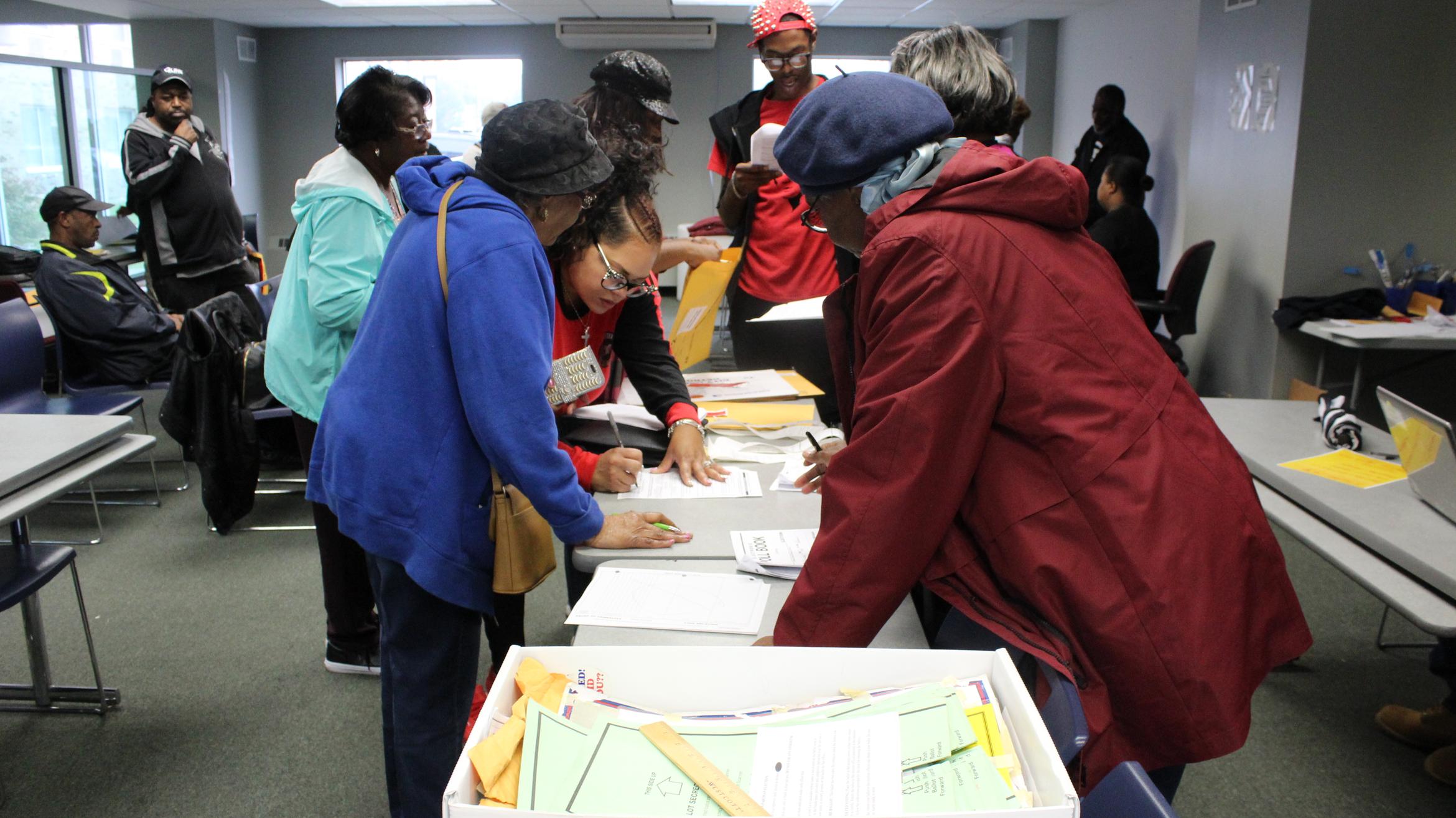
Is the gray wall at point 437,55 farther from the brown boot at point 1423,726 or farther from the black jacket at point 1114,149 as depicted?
the brown boot at point 1423,726

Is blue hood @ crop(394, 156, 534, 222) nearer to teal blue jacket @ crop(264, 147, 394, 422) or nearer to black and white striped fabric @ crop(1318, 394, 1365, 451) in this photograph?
teal blue jacket @ crop(264, 147, 394, 422)

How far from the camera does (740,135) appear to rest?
3117mm

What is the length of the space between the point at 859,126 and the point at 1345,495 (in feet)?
4.79

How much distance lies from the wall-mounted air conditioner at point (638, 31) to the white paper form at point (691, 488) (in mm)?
7765

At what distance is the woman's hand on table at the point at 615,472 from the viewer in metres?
1.81

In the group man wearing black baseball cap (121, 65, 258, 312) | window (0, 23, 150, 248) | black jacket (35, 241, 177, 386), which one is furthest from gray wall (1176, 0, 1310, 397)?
window (0, 23, 150, 248)

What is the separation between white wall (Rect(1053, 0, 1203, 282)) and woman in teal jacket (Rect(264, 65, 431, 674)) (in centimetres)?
482

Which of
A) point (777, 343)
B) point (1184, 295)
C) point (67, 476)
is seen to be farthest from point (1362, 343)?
point (67, 476)

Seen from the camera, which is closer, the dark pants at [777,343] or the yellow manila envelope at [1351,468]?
the yellow manila envelope at [1351,468]

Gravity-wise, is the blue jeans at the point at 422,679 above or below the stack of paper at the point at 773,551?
below

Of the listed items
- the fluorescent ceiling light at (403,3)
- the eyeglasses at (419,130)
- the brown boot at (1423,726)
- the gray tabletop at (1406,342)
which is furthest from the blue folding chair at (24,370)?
the fluorescent ceiling light at (403,3)

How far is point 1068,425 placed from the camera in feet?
3.39

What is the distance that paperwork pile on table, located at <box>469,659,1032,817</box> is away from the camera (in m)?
0.79

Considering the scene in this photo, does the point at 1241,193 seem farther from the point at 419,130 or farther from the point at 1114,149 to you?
the point at 419,130
